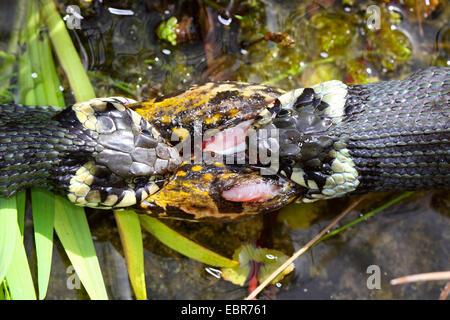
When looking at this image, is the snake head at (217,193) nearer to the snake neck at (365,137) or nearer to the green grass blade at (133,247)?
the snake neck at (365,137)

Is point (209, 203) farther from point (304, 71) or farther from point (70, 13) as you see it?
point (70, 13)

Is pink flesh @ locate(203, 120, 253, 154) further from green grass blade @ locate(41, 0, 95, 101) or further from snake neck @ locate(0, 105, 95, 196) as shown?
green grass blade @ locate(41, 0, 95, 101)

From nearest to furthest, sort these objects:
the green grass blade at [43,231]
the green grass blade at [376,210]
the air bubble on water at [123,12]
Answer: the green grass blade at [43,231] → the green grass blade at [376,210] → the air bubble on water at [123,12]

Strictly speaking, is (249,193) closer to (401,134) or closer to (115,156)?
(115,156)

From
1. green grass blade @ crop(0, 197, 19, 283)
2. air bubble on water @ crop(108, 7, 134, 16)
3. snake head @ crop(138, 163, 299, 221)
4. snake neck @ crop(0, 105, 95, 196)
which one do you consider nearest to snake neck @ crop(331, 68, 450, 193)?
snake head @ crop(138, 163, 299, 221)

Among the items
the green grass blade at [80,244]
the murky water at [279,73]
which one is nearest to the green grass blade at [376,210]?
the murky water at [279,73]

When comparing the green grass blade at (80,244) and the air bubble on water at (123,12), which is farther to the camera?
the air bubble on water at (123,12)

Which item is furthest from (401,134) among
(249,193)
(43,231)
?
(43,231)
